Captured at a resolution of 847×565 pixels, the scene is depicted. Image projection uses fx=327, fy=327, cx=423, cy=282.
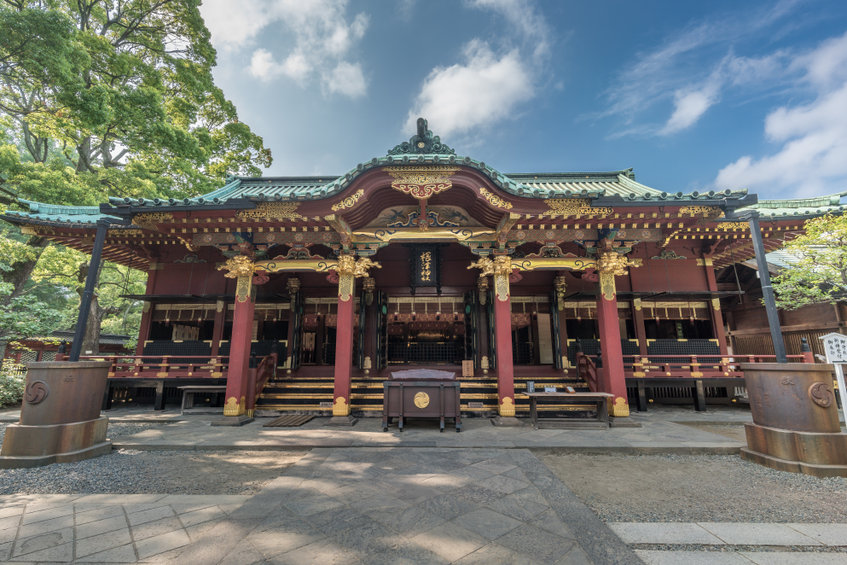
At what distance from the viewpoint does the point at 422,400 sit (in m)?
7.21

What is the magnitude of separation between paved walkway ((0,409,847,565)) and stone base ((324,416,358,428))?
7.89ft

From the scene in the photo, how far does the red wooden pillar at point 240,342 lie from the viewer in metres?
8.04

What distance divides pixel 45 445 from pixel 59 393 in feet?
2.44

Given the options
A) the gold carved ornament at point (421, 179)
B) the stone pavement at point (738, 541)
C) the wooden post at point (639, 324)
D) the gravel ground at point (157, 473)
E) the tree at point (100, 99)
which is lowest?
the gravel ground at point (157, 473)

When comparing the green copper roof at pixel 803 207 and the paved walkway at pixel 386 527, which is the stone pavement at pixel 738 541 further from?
the green copper roof at pixel 803 207

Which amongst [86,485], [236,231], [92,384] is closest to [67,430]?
[92,384]

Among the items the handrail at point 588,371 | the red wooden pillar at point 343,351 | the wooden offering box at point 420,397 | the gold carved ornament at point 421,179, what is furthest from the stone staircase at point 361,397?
the gold carved ornament at point 421,179

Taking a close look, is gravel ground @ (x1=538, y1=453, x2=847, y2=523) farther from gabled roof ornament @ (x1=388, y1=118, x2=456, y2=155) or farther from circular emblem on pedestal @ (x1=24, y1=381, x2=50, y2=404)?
circular emblem on pedestal @ (x1=24, y1=381, x2=50, y2=404)

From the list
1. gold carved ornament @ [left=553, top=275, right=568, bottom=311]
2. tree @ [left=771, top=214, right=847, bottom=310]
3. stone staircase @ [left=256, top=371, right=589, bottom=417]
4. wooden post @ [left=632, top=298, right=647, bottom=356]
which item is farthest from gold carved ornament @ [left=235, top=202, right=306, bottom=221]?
tree @ [left=771, top=214, right=847, bottom=310]

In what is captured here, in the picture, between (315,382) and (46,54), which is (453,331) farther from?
(46,54)

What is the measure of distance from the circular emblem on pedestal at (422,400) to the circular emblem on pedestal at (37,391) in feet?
20.2

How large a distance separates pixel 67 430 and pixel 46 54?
9.63 metres

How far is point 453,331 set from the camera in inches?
566

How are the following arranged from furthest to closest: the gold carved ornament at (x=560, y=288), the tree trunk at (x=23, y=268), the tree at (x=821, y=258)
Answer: the gold carved ornament at (x=560, y=288), the tree trunk at (x=23, y=268), the tree at (x=821, y=258)
